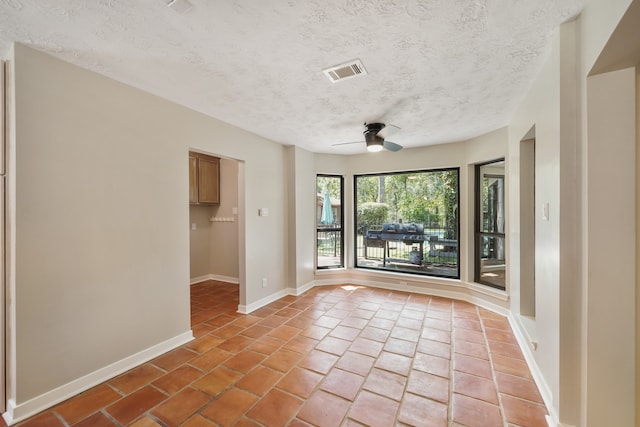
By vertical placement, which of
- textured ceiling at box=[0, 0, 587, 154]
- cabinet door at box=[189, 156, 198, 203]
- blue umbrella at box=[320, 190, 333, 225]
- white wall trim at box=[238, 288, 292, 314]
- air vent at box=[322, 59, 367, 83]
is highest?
textured ceiling at box=[0, 0, 587, 154]

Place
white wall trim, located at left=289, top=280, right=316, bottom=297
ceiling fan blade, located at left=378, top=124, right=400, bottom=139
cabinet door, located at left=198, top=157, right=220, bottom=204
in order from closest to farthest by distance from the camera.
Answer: ceiling fan blade, located at left=378, top=124, right=400, bottom=139, white wall trim, located at left=289, top=280, right=316, bottom=297, cabinet door, located at left=198, top=157, right=220, bottom=204

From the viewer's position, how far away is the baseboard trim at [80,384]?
173 centimetres

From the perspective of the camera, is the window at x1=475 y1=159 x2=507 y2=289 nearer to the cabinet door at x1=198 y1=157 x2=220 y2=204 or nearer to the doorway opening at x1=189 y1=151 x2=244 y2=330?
the doorway opening at x1=189 y1=151 x2=244 y2=330

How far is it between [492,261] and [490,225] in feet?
1.78

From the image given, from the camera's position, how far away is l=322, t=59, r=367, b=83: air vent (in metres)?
1.94

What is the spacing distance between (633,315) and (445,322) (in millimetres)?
2079

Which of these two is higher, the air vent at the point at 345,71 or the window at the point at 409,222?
the air vent at the point at 345,71

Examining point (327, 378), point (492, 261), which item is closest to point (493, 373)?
point (327, 378)

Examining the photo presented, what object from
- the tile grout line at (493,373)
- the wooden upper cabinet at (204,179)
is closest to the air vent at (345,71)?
the tile grout line at (493,373)

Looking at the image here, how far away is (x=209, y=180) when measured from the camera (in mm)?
4957

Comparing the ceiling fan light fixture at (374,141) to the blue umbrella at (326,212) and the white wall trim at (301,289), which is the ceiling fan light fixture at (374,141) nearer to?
the blue umbrella at (326,212)

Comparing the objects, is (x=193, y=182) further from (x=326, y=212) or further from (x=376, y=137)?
(x=376, y=137)

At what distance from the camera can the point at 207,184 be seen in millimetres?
4922

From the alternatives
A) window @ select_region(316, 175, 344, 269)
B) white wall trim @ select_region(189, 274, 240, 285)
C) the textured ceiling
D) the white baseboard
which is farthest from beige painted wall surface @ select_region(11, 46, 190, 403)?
the white baseboard
